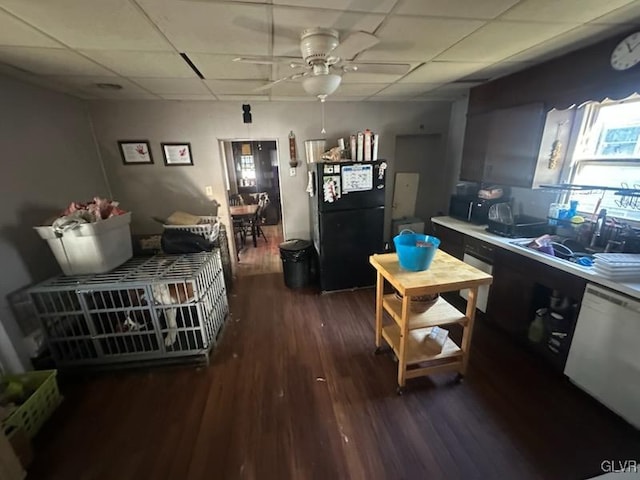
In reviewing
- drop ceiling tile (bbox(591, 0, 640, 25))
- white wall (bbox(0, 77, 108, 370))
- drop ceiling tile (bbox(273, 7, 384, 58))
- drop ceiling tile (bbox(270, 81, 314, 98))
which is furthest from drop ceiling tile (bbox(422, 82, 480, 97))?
white wall (bbox(0, 77, 108, 370))

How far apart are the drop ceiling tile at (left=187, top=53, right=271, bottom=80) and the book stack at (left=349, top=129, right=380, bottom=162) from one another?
3.65ft

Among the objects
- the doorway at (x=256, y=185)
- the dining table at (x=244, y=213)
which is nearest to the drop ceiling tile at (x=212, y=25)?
the dining table at (x=244, y=213)

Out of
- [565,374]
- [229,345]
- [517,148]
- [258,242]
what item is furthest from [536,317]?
[258,242]

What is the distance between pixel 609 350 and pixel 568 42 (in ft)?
6.63

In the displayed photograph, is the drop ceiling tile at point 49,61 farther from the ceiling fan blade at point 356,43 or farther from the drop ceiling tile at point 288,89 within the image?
the ceiling fan blade at point 356,43

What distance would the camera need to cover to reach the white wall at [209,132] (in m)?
3.06

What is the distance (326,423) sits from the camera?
164cm

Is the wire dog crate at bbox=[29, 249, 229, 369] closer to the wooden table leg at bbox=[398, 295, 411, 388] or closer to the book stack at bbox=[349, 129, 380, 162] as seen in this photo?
the wooden table leg at bbox=[398, 295, 411, 388]

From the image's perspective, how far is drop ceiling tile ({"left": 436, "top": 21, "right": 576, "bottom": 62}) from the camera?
59.8 inches

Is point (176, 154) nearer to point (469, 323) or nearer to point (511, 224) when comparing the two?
point (469, 323)

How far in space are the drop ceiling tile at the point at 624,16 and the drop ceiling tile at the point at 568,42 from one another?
0.05 meters

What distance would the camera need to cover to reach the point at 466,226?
2.80 metres

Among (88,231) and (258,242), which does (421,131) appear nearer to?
(258,242)

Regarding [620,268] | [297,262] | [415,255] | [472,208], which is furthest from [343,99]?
[620,268]
